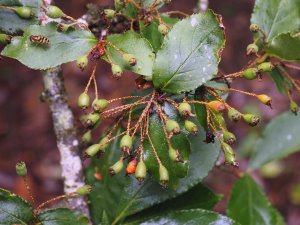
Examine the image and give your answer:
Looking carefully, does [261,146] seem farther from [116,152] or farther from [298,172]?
[298,172]

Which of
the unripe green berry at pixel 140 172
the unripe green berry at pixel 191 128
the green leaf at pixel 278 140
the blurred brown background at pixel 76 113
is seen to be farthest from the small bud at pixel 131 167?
the blurred brown background at pixel 76 113

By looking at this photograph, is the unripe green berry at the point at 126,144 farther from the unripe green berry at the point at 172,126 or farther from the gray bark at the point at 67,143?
the gray bark at the point at 67,143

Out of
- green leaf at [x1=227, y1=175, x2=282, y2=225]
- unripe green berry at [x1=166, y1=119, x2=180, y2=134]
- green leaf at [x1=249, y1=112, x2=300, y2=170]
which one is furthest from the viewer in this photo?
green leaf at [x1=249, y1=112, x2=300, y2=170]

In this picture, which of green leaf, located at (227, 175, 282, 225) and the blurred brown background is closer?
green leaf, located at (227, 175, 282, 225)

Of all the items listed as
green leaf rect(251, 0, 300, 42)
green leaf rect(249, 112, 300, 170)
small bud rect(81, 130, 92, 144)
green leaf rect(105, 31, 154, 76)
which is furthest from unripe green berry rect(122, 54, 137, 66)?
green leaf rect(249, 112, 300, 170)

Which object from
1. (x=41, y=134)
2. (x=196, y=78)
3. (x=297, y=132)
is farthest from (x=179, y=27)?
(x=41, y=134)

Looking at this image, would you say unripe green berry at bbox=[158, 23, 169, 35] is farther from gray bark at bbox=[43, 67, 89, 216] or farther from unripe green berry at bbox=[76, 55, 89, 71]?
gray bark at bbox=[43, 67, 89, 216]

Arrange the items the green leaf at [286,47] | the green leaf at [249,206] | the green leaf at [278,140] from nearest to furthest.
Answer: the green leaf at [286,47] < the green leaf at [249,206] < the green leaf at [278,140]
